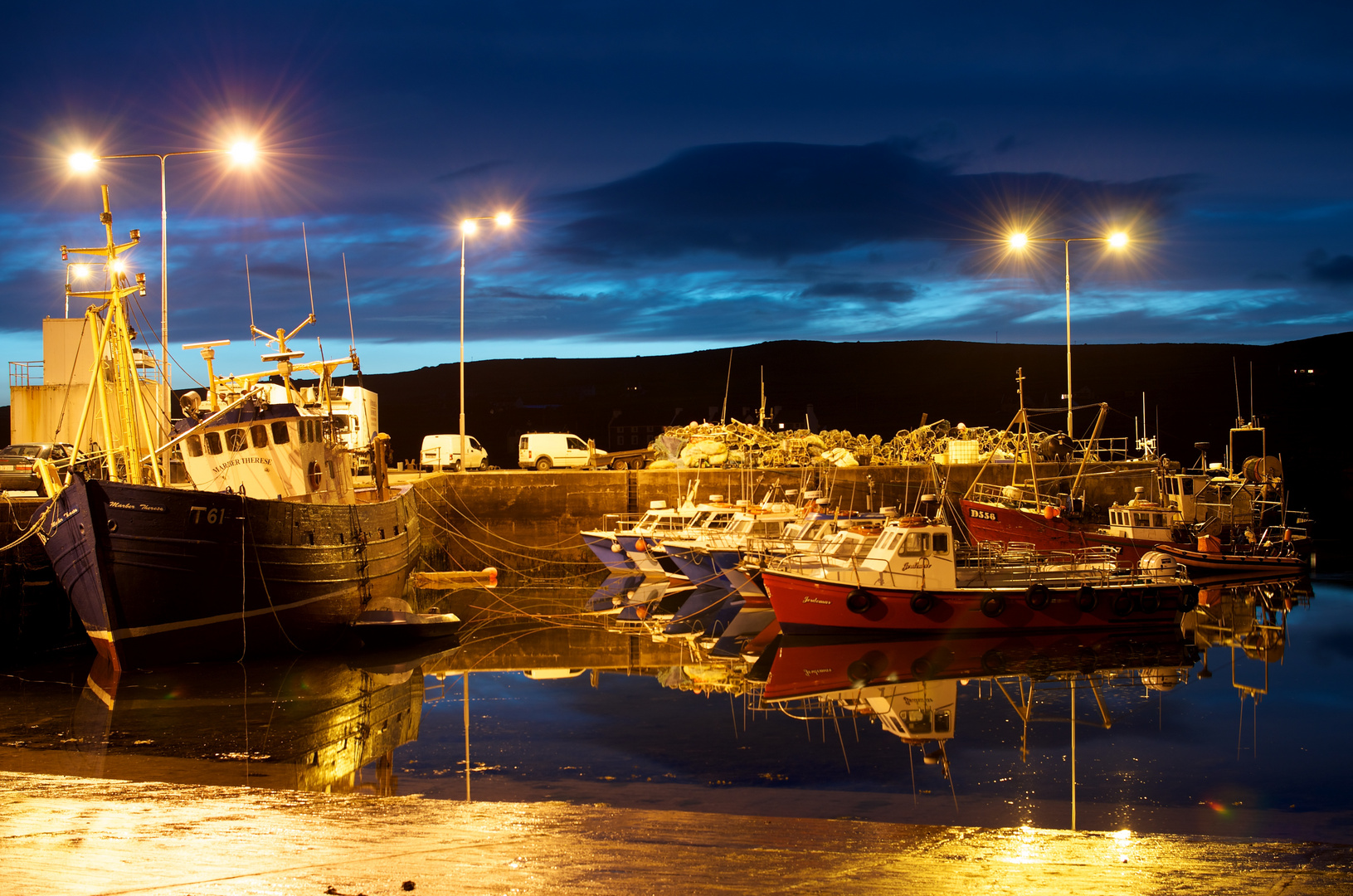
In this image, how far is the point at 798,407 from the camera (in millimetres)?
86625

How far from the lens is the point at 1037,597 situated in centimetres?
1947

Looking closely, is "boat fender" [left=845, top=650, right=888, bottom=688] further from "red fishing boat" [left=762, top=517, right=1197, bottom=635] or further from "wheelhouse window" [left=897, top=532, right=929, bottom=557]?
"wheelhouse window" [left=897, top=532, right=929, bottom=557]

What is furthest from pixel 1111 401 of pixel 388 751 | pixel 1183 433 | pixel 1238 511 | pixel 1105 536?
pixel 388 751

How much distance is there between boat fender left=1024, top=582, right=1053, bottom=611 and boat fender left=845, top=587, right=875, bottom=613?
9.98 ft

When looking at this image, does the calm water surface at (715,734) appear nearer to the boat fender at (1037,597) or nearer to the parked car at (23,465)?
the boat fender at (1037,597)

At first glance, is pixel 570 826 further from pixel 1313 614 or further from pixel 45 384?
pixel 45 384

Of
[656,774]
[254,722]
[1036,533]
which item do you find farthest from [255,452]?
[1036,533]

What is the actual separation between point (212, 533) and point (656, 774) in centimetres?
915

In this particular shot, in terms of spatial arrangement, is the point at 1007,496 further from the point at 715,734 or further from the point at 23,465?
the point at 23,465

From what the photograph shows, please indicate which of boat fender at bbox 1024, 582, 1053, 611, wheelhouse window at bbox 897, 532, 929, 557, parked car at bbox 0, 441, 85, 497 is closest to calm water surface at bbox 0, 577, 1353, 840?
boat fender at bbox 1024, 582, 1053, 611

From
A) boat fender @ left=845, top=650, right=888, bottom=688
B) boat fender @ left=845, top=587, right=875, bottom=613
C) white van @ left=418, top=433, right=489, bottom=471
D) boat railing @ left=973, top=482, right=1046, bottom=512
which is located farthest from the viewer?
white van @ left=418, top=433, right=489, bottom=471

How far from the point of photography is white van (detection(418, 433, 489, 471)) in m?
40.5

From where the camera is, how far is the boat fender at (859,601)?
18703 mm

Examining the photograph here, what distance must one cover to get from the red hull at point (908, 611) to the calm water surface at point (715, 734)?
100cm
